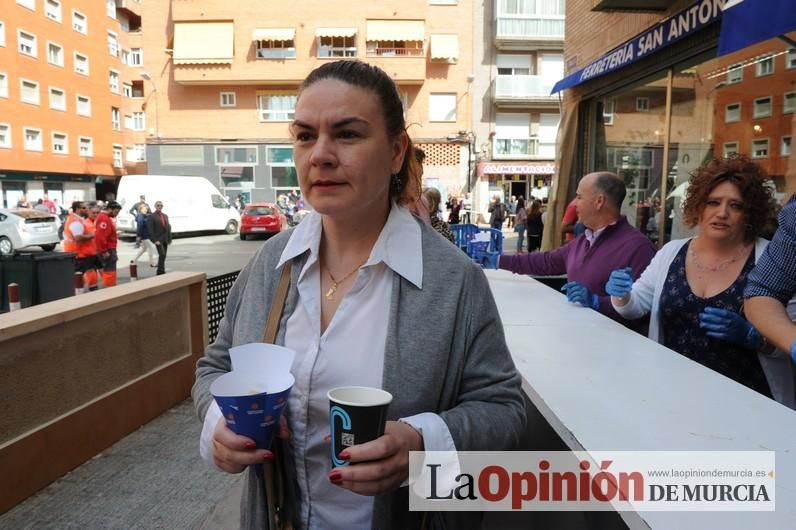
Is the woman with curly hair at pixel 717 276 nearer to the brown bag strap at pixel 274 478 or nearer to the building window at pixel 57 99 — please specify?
the brown bag strap at pixel 274 478

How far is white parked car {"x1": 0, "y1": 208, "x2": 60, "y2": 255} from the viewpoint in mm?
18125

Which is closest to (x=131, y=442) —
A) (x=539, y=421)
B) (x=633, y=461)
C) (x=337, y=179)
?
(x=539, y=421)

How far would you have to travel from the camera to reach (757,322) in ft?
6.82

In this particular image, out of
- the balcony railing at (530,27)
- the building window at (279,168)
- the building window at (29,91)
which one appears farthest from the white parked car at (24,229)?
the balcony railing at (530,27)

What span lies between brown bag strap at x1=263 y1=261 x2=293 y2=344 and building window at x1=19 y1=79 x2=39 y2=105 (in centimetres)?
3718

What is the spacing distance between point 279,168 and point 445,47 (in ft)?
37.8

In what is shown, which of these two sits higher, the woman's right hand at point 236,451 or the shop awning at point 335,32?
the shop awning at point 335,32

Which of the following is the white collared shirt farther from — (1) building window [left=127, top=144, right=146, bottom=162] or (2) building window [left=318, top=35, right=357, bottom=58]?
(1) building window [left=127, top=144, right=146, bottom=162]

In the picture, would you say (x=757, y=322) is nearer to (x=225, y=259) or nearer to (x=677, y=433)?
(x=677, y=433)

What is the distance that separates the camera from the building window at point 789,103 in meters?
5.25

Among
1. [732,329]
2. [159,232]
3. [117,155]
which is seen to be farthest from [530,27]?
[732,329]

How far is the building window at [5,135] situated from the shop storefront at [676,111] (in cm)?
3160

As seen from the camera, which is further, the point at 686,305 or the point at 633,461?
the point at 686,305

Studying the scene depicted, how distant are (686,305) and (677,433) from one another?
1.31m
